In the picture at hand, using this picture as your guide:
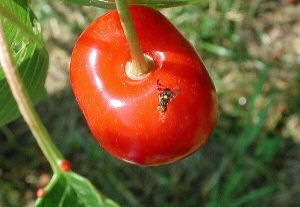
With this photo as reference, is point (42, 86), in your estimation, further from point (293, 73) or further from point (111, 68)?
point (293, 73)

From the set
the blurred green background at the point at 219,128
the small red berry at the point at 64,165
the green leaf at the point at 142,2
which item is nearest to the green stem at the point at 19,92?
the small red berry at the point at 64,165

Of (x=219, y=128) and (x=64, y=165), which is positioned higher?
(x=64, y=165)

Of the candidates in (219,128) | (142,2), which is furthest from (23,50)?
(219,128)

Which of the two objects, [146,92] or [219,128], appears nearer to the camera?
[146,92]

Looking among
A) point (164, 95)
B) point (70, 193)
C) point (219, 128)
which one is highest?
point (164, 95)

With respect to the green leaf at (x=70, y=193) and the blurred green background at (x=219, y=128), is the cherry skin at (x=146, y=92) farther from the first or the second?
the blurred green background at (x=219, y=128)

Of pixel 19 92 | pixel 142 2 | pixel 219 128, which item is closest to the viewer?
pixel 19 92

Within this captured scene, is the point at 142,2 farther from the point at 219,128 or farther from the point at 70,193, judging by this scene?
the point at 219,128
